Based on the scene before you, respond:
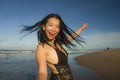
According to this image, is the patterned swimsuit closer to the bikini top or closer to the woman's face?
the bikini top

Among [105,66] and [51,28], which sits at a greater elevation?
[51,28]

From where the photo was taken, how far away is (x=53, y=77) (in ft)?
12.3

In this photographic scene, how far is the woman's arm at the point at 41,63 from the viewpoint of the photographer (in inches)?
131

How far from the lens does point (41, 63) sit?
3.40 meters

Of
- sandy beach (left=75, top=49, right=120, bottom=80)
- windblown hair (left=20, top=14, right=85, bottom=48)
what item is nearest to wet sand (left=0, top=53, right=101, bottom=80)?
sandy beach (left=75, top=49, right=120, bottom=80)

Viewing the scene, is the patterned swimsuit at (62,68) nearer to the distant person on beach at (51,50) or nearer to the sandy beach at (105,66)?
the distant person on beach at (51,50)

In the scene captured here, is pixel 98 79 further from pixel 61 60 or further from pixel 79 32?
pixel 61 60

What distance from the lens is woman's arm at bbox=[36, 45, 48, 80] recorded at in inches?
131

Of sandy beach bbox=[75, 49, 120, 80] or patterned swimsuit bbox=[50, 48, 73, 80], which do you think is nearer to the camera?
patterned swimsuit bbox=[50, 48, 73, 80]

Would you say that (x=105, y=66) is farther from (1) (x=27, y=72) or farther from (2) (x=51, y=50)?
(2) (x=51, y=50)

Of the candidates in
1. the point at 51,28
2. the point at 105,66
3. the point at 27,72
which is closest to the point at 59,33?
the point at 51,28

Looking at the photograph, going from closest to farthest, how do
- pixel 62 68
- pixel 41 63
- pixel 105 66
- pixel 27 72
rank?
pixel 41 63 < pixel 62 68 < pixel 27 72 < pixel 105 66

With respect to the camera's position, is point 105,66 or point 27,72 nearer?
point 27,72

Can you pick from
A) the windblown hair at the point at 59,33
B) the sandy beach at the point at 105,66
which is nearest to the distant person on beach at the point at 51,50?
the windblown hair at the point at 59,33
